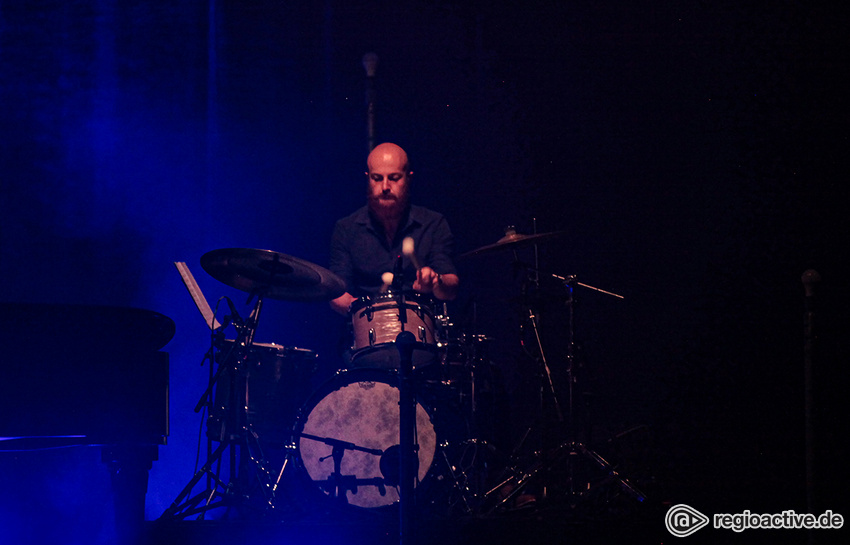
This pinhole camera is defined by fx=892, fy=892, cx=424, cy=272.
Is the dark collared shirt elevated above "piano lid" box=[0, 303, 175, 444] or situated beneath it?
elevated above

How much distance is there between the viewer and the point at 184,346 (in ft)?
20.3

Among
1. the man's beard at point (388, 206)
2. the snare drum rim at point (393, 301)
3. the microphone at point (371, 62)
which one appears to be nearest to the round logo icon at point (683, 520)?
the snare drum rim at point (393, 301)

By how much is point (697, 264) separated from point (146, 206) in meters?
3.72

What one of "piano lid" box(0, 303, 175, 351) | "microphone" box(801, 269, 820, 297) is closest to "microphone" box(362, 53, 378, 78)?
"piano lid" box(0, 303, 175, 351)

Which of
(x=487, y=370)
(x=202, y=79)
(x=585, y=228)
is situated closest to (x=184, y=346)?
(x=202, y=79)

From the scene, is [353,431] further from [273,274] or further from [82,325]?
[82,325]

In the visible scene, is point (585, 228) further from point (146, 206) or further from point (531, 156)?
point (146, 206)

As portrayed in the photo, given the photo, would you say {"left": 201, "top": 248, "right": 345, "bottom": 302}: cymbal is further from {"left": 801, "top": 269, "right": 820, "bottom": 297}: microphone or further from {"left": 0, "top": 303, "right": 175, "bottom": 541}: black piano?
{"left": 801, "top": 269, "right": 820, "bottom": 297}: microphone

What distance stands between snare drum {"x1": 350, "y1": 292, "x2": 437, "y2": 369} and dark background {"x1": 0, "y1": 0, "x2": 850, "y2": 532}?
0.80m

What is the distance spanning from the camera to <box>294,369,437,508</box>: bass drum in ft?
15.0

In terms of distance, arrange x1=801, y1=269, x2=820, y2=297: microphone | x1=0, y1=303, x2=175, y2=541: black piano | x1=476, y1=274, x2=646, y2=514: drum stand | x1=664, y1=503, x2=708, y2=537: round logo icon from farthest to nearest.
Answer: x1=476, y1=274, x2=646, y2=514: drum stand, x1=664, y1=503, x2=708, y2=537: round logo icon, x1=801, y1=269, x2=820, y2=297: microphone, x1=0, y1=303, x2=175, y2=541: black piano

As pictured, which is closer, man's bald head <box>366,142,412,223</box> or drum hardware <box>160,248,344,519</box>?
drum hardware <box>160,248,344,519</box>

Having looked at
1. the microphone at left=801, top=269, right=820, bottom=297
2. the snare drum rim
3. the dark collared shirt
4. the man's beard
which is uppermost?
the man's beard

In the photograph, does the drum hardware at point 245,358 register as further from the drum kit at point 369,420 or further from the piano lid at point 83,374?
the piano lid at point 83,374
